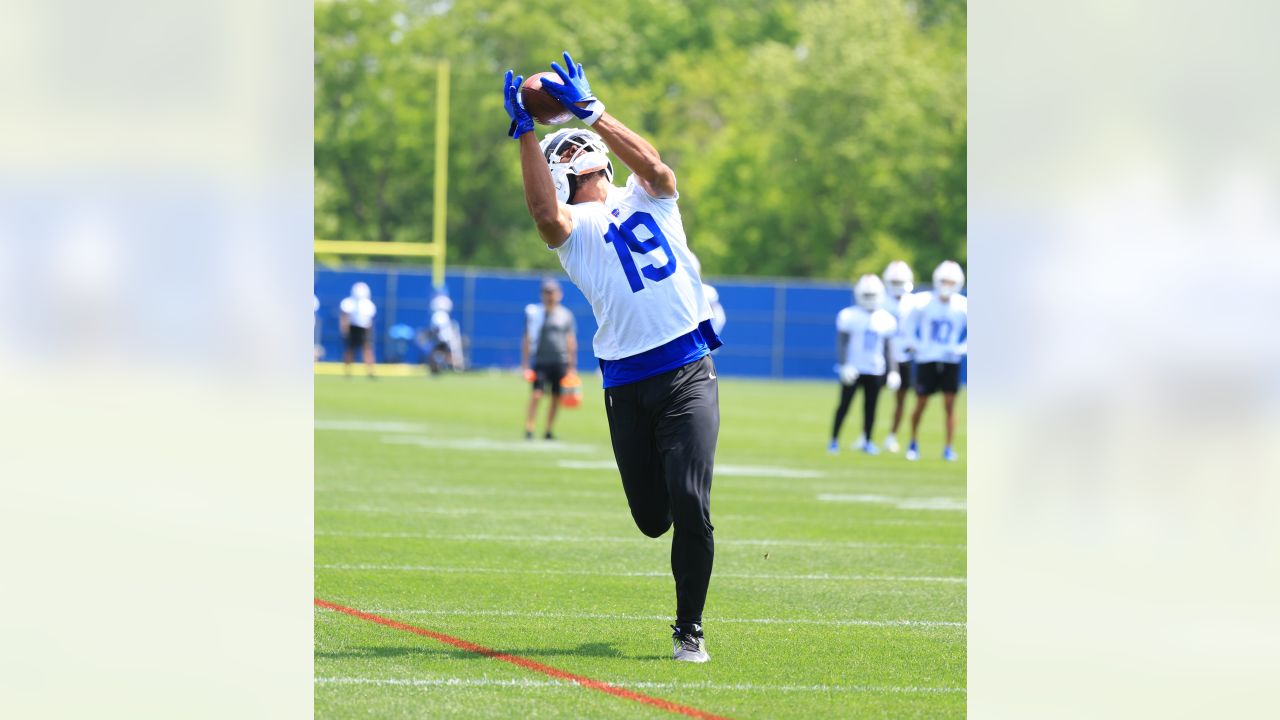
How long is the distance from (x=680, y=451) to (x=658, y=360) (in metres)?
0.39

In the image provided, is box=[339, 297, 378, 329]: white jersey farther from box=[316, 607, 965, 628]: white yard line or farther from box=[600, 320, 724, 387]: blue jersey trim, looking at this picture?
box=[600, 320, 724, 387]: blue jersey trim

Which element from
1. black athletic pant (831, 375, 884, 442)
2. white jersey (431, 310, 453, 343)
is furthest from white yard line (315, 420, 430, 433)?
white jersey (431, 310, 453, 343)

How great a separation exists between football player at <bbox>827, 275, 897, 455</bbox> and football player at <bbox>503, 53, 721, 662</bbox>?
14225mm

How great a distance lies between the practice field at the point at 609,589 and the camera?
6371mm

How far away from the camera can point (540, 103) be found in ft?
22.6

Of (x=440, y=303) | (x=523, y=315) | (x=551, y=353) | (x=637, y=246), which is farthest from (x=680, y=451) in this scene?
(x=523, y=315)

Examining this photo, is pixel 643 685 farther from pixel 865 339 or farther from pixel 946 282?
pixel 865 339
